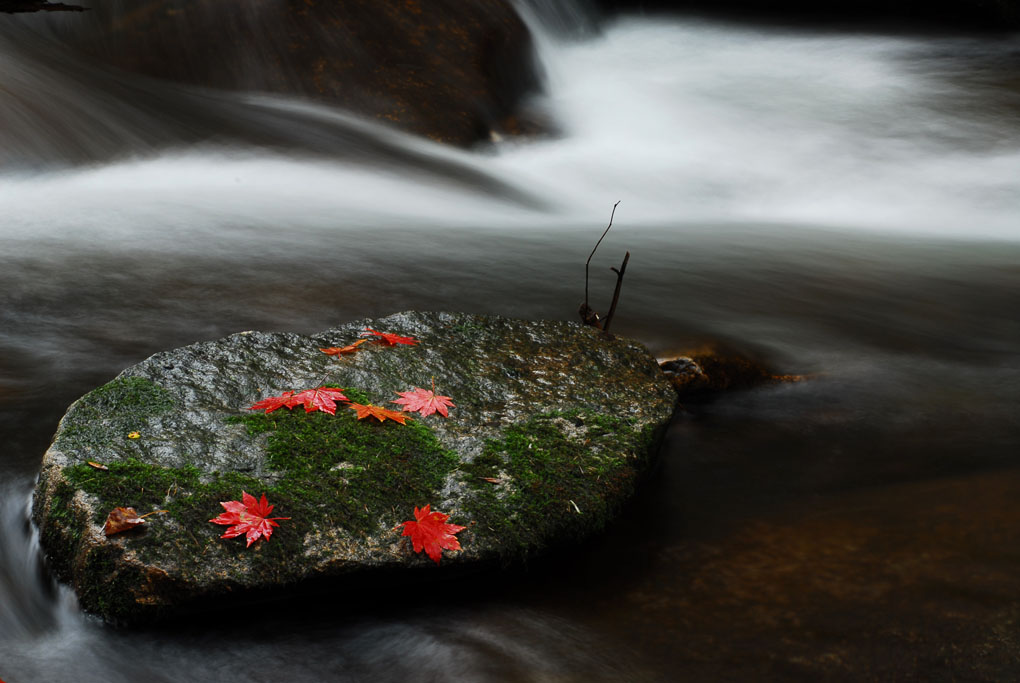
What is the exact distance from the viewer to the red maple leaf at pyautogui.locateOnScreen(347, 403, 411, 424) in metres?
2.76

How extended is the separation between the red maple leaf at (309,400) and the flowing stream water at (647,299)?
2.39 feet

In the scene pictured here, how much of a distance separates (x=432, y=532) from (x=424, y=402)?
0.67 m

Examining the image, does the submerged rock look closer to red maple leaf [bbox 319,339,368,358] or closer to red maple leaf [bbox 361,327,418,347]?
red maple leaf [bbox 361,327,418,347]

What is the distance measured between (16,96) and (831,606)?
21.4 ft

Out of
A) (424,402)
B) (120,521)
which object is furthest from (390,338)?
(120,521)

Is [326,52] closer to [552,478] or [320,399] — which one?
[320,399]

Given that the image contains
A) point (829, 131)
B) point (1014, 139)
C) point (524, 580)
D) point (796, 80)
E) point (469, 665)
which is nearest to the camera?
Result: point (469, 665)

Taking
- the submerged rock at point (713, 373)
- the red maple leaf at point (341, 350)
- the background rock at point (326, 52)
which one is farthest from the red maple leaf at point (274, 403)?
the background rock at point (326, 52)

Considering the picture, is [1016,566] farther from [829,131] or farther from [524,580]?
[829,131]

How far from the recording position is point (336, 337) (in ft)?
10.7

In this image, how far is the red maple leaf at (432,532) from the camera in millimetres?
2252

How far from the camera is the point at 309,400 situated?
2.80m

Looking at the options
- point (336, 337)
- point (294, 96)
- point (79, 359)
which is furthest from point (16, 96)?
point (336, 337)

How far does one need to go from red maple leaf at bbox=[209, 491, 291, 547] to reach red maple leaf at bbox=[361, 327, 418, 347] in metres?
1.08
